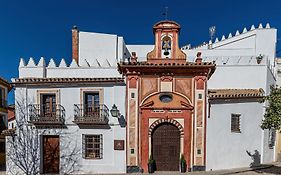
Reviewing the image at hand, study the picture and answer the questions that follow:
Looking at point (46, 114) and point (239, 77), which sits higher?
point (239, 77)

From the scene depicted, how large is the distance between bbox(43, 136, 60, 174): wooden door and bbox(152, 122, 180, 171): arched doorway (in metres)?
5.90

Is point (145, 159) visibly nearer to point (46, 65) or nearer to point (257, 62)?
point (46, 65)

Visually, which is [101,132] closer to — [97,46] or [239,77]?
[97,46]

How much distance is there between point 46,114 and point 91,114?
9.13 feet

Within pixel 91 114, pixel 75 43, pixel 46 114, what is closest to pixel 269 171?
pixel 91 114

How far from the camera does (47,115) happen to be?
1280cm

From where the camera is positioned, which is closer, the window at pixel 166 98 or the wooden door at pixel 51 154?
Result: the window at pixel 166 98

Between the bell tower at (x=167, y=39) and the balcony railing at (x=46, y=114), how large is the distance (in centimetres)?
622

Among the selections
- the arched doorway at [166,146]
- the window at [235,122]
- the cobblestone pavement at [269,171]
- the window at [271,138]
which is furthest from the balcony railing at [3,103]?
the window at [271,138]

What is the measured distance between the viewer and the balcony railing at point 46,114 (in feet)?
40.9

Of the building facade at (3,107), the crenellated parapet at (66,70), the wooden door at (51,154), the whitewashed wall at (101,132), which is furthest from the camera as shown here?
the building facade at (3,107)

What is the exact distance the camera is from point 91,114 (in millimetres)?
12695

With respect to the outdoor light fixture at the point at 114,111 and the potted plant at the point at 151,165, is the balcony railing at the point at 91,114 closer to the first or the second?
the outdoor light fixture at the point at 114,111

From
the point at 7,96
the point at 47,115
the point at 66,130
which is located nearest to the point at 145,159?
the point at 66,130
